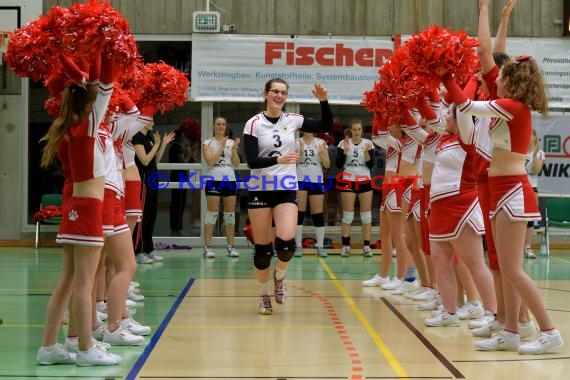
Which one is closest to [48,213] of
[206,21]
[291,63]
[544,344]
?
[206,21]

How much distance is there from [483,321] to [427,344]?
82 cm

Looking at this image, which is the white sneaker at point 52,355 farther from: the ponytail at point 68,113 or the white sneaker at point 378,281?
the white sneaker at point 378,281

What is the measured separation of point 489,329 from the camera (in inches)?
248

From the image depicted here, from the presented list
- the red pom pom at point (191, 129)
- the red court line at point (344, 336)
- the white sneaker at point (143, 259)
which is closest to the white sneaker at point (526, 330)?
the red court line at point (344, 336)

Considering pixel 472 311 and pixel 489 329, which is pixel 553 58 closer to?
pixel 472 311

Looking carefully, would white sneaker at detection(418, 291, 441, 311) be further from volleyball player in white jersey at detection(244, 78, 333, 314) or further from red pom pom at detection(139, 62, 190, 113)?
red pom pom at detection(139, 62, 190, 113)

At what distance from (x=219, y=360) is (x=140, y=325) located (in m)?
1.19

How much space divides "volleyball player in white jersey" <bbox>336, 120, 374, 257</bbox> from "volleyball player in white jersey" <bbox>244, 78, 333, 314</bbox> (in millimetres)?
5974

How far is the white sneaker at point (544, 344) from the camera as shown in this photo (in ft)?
18.3

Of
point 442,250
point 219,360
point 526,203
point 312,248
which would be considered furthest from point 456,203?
point 312,248

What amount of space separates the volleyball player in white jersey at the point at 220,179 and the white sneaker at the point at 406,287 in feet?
15.6

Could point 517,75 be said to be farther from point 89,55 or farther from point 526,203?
point 89,55

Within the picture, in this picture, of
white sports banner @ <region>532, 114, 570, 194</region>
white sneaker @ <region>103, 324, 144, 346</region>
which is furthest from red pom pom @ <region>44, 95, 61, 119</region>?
white sports banner @ <region>532, 114, 570, 194</region>

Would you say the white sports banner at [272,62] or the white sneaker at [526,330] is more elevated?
the white sports banner at [272,62]
